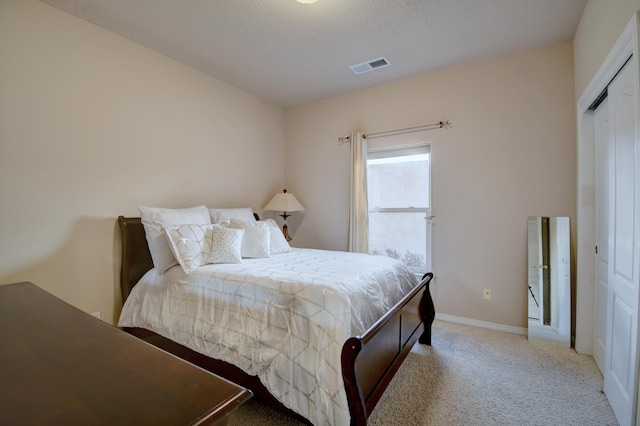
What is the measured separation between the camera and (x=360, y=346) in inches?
52.2

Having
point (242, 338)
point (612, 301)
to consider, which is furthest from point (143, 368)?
point (612, 301)

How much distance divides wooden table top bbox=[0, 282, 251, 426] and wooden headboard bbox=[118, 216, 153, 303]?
1.77m

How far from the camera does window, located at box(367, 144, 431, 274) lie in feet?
11.1

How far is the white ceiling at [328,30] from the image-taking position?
2.18 metres

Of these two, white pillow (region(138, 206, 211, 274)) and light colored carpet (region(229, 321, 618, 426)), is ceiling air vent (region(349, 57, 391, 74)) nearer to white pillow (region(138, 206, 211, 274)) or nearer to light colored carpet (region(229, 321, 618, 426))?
white pillow (region(138, 206, 211, 274))

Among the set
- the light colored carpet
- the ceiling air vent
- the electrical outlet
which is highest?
the ceiling air vent

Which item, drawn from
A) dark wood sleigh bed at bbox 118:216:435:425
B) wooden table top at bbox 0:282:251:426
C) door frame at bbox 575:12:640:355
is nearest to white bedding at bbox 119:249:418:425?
dark wood sleigh bed at bbox 118:216:435:425

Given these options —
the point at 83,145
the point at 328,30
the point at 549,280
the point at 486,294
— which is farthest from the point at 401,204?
the point at 83,145

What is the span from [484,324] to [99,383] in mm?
3344

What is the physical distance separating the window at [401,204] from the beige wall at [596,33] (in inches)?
55.4

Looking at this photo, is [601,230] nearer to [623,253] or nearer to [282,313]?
[623,253]

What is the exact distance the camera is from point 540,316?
2670 mm

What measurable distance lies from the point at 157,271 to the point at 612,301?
3.14 m

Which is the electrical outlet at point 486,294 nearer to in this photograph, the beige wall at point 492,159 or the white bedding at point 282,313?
the beige wall at point 492,159
